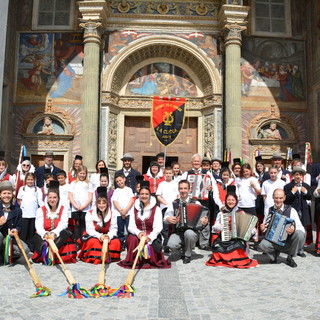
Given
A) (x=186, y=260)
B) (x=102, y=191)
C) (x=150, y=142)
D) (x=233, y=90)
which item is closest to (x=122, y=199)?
(x=102, y=191)

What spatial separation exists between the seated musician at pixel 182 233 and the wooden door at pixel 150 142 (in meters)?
9.60

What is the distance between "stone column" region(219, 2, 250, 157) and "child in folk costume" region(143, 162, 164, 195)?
6600 millimetres

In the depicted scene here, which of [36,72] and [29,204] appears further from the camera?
[36,72]

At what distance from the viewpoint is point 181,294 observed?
4863mm

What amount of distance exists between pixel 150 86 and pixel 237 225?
11.4m

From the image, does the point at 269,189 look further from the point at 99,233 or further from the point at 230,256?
the point at 99,233

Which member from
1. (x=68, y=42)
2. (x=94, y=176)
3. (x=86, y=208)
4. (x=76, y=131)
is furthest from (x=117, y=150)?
(x=86, y=208)

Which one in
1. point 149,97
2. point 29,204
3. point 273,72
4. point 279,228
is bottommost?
point 279,228

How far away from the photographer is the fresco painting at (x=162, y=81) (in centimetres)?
1695

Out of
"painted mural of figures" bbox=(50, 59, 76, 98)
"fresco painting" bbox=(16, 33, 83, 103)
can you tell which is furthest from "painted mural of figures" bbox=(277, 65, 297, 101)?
"painted mural of figures" bbox=(50, 59, 76, 98)

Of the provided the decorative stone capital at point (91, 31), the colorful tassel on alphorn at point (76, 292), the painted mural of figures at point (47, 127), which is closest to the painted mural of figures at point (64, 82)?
the painted mural of figures at point (47, 127)

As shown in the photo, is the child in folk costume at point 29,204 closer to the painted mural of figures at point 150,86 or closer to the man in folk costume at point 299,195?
the man in folk costume at point 299,195

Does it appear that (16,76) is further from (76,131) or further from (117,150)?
(117,150)

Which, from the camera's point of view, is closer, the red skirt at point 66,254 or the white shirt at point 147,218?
the white shirt at point 147,218
